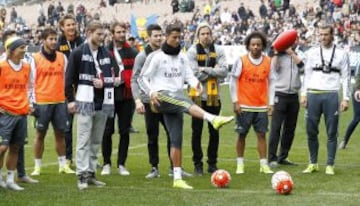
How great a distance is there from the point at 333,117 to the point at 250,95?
4.14 ft

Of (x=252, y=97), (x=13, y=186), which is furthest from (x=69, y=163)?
(x=252, y=97)

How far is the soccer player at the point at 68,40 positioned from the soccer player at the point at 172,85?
6.88 feet

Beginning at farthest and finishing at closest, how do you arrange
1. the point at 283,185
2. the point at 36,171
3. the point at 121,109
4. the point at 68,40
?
the point at 68,40 < the point at 121,109 < the point at 36,171 < the point at 283,185

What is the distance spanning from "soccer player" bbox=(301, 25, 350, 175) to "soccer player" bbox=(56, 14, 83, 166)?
11.8 ft

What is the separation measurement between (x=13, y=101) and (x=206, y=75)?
2938 mm

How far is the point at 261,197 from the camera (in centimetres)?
1059

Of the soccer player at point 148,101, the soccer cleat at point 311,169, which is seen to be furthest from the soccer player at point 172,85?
the soccer cleat at point 311,169

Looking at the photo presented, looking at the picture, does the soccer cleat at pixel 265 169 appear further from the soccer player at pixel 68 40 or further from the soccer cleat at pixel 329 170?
the soccer player at pixel 68 40

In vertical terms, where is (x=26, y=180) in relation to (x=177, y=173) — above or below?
below

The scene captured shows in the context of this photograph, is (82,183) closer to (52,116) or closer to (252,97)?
(52,116)

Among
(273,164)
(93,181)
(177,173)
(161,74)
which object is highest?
(161,74)

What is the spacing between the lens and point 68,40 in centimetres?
1373

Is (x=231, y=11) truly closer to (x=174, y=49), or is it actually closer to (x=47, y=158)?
(x=47, y=158)

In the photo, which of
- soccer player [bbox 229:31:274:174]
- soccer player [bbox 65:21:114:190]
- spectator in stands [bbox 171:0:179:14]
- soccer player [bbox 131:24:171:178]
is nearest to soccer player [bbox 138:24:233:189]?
soccer player [bbox 65:21:114:190]
